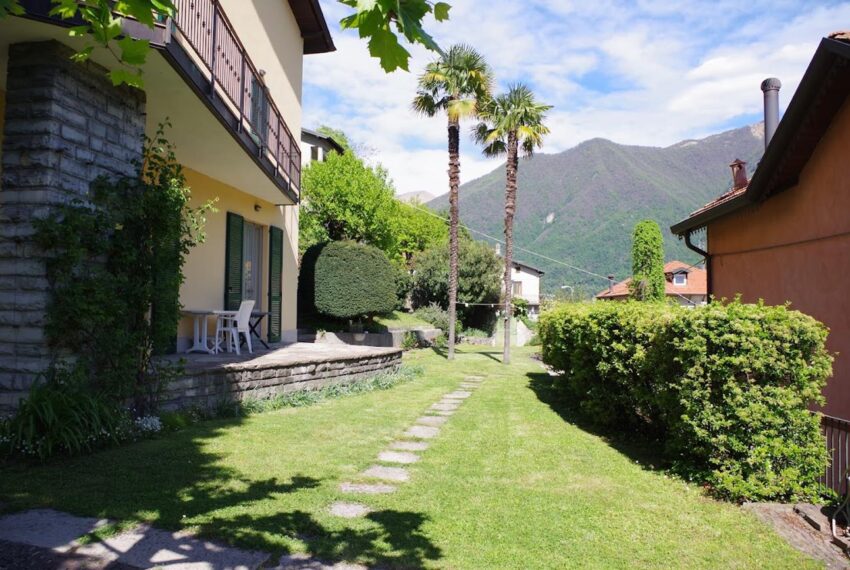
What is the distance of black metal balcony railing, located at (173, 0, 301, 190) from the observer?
633 cm

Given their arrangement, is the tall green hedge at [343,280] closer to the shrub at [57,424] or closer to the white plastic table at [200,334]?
the white plastic table at [200,334]

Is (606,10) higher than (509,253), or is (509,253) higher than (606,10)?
(606,10)

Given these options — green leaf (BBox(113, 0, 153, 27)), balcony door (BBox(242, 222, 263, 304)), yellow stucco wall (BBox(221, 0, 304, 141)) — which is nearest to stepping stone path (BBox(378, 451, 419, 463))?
green leaf (BBox(113, 0, 153, 27))

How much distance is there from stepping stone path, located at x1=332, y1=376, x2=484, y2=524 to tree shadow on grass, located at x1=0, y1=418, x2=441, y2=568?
16cm

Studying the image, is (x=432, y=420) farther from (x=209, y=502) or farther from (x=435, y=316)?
(x=435, y=316)

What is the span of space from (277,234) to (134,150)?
6790mm

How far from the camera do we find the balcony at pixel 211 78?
4969 mm

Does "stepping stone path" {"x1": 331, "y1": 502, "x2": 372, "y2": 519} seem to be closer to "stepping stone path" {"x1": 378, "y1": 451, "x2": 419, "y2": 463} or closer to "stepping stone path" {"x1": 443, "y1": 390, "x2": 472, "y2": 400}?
"stepping stone path" {"x1": 378, "y1": 451, "x2": 419, "y2": 463}

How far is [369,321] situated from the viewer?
20031mm

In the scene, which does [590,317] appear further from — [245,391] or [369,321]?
[369,321]

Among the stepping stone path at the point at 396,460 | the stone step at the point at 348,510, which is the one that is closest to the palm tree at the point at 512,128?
the stepping stone path at the point at 396,460

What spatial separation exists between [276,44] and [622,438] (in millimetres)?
10241

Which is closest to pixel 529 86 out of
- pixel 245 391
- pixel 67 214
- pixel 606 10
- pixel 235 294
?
pixel 606 10

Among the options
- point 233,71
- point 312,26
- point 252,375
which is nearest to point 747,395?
point 252,375
